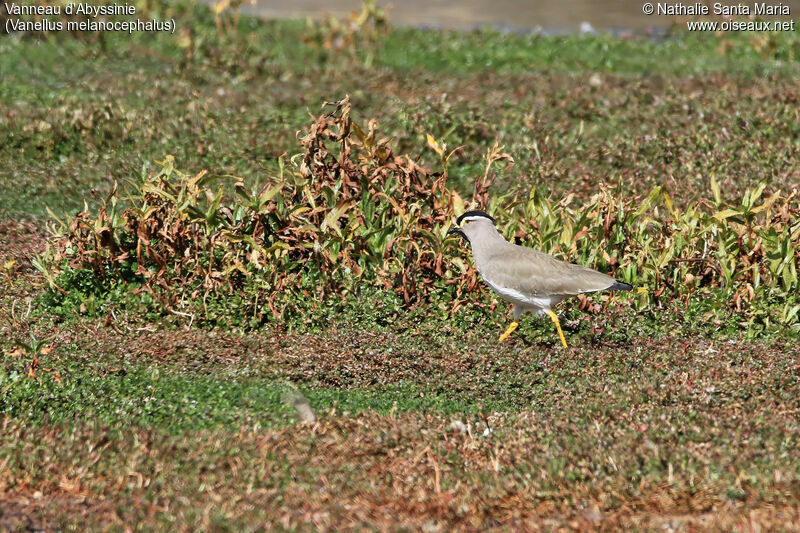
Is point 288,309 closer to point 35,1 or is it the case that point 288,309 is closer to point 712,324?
point 712,324

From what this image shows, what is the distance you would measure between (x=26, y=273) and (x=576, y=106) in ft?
25.0

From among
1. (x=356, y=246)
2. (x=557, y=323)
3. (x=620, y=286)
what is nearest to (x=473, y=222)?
(x=557, y=323)

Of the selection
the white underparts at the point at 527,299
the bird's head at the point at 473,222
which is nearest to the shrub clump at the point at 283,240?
the bird's head at the point at 473,222

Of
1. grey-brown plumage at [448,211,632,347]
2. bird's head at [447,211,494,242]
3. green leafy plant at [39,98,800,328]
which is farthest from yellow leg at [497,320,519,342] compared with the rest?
bird's head at [447,211,494,242]

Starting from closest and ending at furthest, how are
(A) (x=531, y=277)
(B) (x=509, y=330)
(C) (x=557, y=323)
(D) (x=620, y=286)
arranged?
(D) (x=620, y=286) < (A) (x=531, y=277) < (C) (x=557, y=323) < (B) (x=509, y=330)

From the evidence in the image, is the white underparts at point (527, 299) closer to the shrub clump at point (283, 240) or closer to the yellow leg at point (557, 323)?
the yellow leg at point (557, 323)

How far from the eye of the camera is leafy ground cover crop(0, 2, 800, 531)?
556 cm

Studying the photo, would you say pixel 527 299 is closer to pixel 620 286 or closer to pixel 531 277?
pixel 531 277

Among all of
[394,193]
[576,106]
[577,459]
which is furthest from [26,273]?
[576,106]

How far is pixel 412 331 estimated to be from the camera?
8.24 m

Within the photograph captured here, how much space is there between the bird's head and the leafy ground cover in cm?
55

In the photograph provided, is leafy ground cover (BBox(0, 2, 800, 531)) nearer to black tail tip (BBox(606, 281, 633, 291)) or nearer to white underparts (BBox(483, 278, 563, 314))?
white underparts (BBox(483, 278, 563, 314))

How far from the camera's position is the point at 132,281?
29.3 ft

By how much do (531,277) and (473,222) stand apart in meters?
0.83
